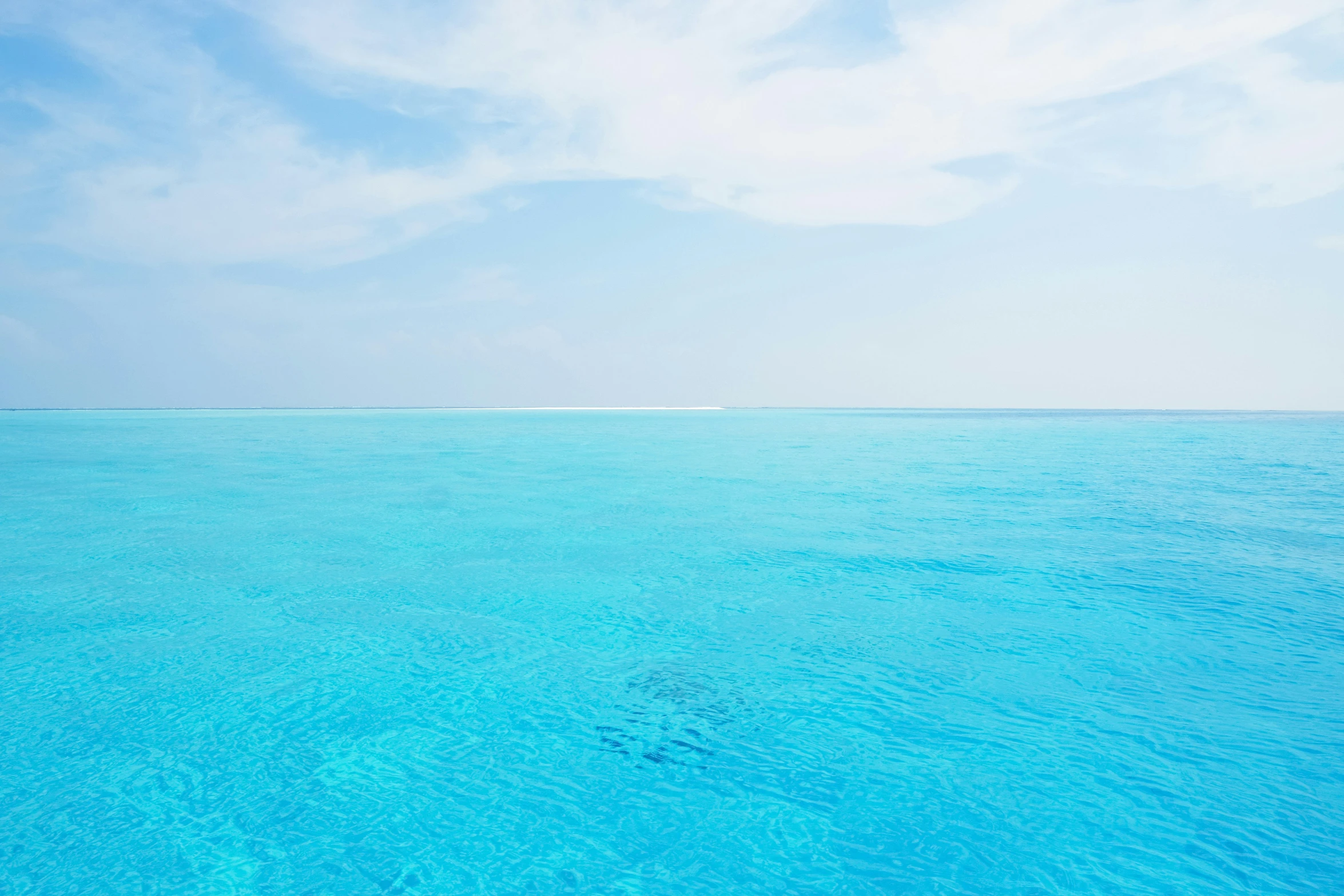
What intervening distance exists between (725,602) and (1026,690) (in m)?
4.68

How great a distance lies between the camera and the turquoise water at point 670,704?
531 centimetres

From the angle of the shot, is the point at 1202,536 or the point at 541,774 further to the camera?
the point at 1202,536

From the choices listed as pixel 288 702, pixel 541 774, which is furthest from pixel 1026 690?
pixel 288 702

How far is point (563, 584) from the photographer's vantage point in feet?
41.3

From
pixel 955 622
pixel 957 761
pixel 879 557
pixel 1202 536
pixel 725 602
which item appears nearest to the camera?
pixel 957 761

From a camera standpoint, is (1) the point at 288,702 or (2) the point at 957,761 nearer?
(2) the point at 957,761

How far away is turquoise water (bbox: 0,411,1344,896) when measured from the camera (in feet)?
17.4

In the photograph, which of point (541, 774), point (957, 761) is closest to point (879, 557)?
point (957, 761)

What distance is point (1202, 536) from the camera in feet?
53.5

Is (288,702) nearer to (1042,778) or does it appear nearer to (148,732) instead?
(148,732)

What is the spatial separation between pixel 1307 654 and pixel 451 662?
1089 cm

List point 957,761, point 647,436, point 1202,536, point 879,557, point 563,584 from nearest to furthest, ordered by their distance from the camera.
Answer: point 957,761, point 563,584, point 879,557, point 1202,536, point 647,436

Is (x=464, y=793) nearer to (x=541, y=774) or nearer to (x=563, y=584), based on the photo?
(x=541, y=774)

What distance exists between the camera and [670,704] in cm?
785
